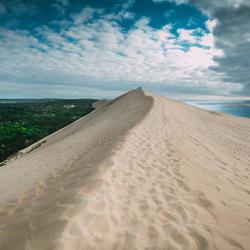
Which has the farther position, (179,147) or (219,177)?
(179,147)

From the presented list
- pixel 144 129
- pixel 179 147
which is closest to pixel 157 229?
pixel 179 147

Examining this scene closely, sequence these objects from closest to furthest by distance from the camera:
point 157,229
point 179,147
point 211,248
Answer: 1. point 211,248
2. point 157,229
3. point 179,147

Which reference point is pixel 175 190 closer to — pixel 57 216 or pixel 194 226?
pixel 194 226

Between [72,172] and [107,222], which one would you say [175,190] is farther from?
[72,172]

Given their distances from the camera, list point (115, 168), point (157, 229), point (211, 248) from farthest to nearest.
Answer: point (115, 168)
point (157, 229)
point (211, 248)

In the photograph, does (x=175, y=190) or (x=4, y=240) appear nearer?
(x=4, y=240)

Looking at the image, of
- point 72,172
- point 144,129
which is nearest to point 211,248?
point 72,172

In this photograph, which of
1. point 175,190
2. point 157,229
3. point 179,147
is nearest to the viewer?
point 157,229

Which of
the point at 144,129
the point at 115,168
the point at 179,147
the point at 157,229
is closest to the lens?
the point at 157,229
